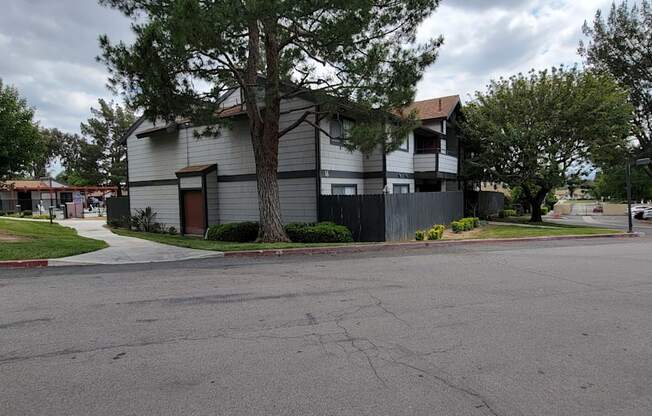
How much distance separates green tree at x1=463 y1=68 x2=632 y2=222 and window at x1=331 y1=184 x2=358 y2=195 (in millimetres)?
10433

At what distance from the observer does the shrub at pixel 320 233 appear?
49.1 feet

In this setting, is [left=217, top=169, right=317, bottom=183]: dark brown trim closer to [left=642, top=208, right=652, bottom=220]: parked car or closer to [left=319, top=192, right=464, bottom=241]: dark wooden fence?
[left=319, top=192, right=464, bottom=241]: dark wooden fence

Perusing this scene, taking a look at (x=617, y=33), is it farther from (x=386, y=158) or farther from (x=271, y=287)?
(x=271, y=287)

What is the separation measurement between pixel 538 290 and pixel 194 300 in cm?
587

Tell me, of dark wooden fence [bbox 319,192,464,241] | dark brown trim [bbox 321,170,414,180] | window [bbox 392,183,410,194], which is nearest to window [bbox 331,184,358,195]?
dark brown trim [bbox 321,170,414,180]

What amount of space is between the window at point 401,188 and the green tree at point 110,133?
132 ft

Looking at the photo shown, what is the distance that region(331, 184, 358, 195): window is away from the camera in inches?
693

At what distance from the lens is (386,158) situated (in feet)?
62.8

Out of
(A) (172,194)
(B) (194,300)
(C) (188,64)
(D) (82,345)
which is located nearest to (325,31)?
(C) (188,64)

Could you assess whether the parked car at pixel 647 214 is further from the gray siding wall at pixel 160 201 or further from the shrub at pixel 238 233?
the gray siding wall at pixel 160 201

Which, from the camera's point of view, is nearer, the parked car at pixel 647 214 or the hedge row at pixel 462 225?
the hedge row at pixel 462 225

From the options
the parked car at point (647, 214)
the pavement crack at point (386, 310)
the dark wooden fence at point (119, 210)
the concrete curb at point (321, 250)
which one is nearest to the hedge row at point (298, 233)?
the concrete curb at point (321, 250)

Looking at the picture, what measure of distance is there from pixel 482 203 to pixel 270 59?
22.4 m

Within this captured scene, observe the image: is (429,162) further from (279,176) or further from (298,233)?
(298,233)
